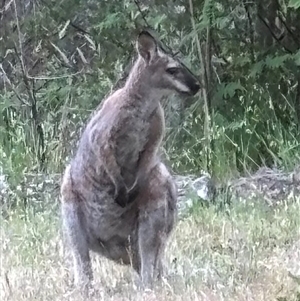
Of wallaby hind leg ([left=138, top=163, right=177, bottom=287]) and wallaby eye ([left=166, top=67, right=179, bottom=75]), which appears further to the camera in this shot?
wallaby eye ([left=166, top=67, right=179, bottom=75])

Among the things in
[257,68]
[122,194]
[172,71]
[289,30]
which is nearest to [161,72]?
[172,71]

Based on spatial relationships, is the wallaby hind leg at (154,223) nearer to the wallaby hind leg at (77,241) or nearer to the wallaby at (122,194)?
the wallaby at (122,194)

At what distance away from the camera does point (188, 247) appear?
5.73 metres

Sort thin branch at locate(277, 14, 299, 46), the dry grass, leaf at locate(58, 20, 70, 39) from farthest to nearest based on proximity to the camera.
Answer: thin branch at locate(277, 14, 299, 46) → leaf at locate(58, 20, 70, 39) → the dry grass

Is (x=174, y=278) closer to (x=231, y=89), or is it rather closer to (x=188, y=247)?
(x=188, y=247)

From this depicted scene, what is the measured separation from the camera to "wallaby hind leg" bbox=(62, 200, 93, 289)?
5.21 metres

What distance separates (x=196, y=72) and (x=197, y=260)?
332 centimetres

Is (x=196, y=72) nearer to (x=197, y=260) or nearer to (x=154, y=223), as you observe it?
(x=197, y=260)

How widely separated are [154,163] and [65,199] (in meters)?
0.52

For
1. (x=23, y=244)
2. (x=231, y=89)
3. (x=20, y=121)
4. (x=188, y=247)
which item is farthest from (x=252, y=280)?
(x=20, y=121)

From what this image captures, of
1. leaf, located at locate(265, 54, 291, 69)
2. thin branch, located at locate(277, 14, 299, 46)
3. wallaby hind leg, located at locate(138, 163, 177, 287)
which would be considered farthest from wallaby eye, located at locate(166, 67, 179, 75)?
thin branch, located at locate(277, 14, 299, 46)

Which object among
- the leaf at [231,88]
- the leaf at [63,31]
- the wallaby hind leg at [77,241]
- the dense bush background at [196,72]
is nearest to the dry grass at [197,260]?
the wallaby hind leg at [77,241]

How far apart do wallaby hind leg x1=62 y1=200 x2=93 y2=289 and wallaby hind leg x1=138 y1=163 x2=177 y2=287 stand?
0.29 m

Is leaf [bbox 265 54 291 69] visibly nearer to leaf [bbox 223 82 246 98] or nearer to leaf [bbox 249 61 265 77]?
leaf [bbox 249 61 265 77]
